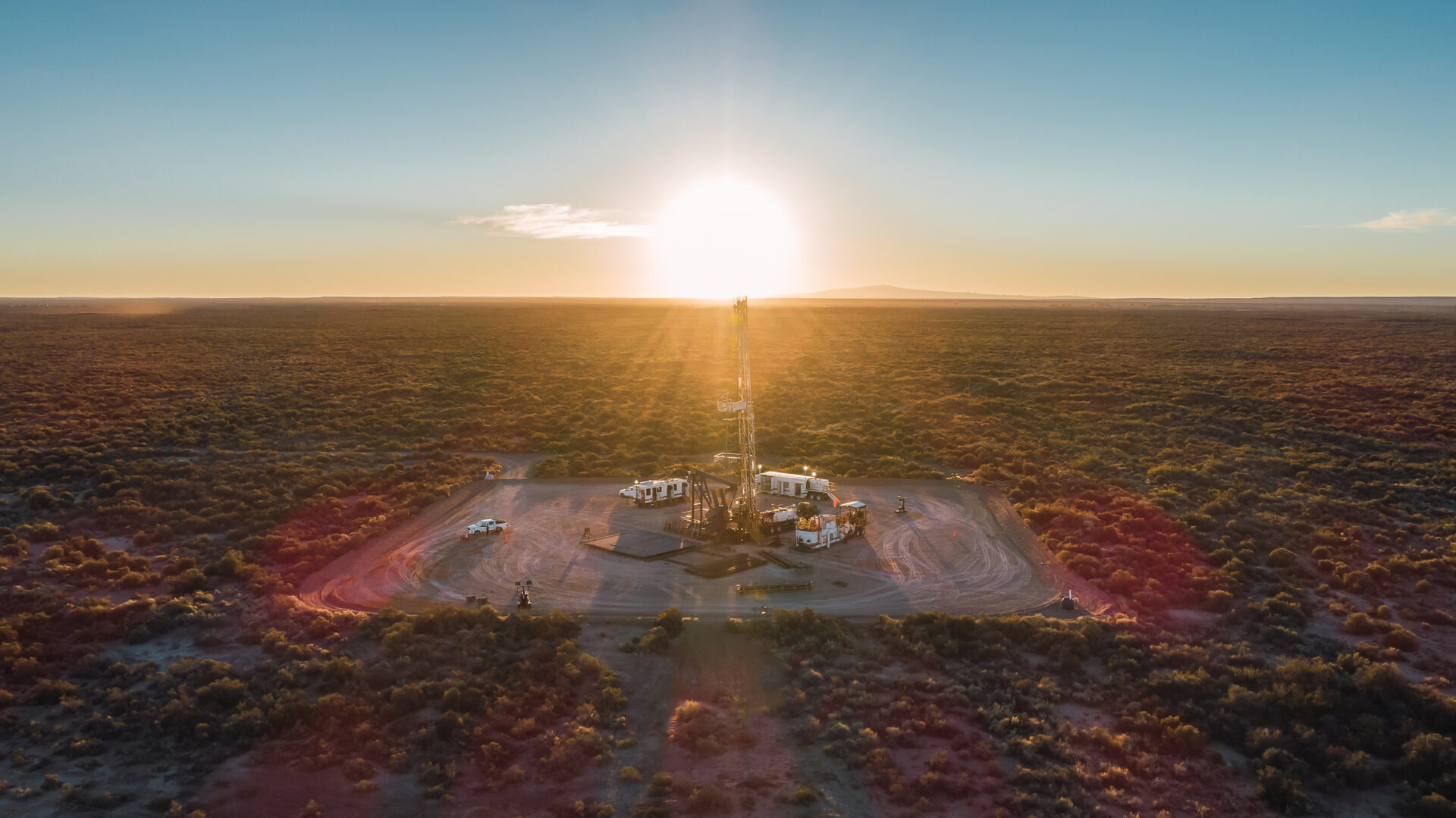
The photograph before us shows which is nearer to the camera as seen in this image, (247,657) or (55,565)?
(247,657)

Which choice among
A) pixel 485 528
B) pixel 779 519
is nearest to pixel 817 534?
pixel 779 519

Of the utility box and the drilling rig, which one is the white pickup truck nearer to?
the drilling rig

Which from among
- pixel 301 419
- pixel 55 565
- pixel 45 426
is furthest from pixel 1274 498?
pixel 45 426

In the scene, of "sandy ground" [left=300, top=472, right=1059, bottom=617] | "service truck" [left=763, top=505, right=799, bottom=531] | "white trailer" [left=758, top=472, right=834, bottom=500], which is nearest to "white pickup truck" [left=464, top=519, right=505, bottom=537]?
"sandy ground" [left=300, top=472, right=1059, bottom=617]

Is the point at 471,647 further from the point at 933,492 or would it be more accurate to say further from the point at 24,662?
the point at 933,492

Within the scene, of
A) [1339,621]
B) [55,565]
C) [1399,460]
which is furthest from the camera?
[1399,460]

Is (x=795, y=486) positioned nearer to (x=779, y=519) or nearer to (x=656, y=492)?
(x=779, y=519)

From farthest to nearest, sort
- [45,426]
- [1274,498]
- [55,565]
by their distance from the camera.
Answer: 1. [45,426]
2. [1274,498]
3. [55,565]
